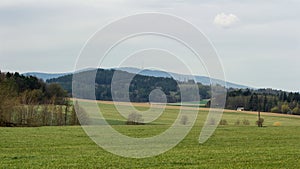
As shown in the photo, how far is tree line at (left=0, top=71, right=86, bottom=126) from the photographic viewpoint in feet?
223

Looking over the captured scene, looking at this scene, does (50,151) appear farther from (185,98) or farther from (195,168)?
(185,98)

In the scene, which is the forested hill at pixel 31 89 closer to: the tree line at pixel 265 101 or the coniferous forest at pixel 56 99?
the coniferous forest at pixel 56 99

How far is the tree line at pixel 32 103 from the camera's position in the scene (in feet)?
223

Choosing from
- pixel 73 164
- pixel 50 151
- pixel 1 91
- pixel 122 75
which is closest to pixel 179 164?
pixel 73 164

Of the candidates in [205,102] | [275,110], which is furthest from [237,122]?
[205,102]

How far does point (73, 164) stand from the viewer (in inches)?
891

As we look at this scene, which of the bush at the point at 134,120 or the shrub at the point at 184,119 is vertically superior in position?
the shrub at the point at 184,119

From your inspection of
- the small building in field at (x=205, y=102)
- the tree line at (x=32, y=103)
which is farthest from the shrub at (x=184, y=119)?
the tree line at (x=32, y=103)

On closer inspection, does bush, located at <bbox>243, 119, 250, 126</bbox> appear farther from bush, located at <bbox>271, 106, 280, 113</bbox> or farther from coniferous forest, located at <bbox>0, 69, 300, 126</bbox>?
bush, located at <bbox>271, 106, 280, 113</bbox>

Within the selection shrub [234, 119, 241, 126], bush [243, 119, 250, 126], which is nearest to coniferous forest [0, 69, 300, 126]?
shrub [234, 119, 241, 126]

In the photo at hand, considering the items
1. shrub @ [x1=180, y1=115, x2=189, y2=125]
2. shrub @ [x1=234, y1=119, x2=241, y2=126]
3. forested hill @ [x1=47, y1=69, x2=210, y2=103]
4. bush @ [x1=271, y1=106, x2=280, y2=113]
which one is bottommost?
shrub @ [x1=234, y1=119, x2=241, y2=126]

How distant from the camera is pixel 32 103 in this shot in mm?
75500

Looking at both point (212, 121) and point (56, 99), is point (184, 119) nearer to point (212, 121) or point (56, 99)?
point (212, 121)

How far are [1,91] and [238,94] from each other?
54975 millimetres
